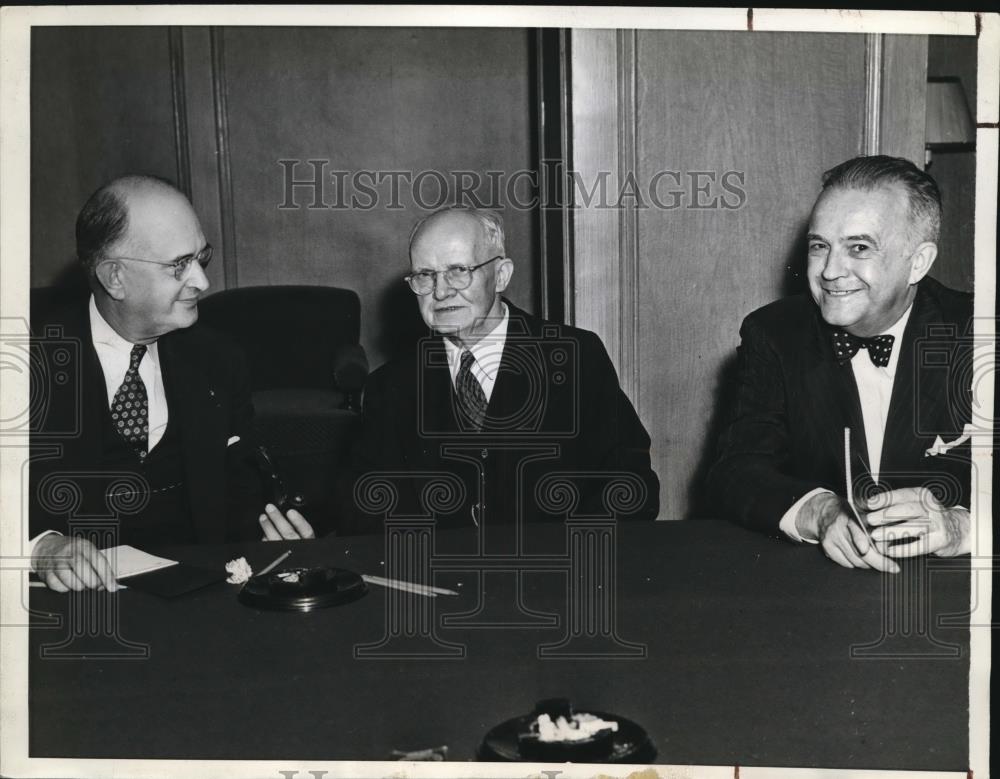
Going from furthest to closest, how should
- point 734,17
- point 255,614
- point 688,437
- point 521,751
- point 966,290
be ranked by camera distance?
point 688,437, point 966,290, point 734,17, point 255,614, point 521,751

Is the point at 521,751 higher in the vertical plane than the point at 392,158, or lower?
lower

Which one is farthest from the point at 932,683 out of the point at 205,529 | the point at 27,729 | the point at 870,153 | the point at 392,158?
the point at 392,158

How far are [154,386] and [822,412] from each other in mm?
1559

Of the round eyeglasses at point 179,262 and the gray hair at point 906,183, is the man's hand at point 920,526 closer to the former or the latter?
the gray hair at point 906,183

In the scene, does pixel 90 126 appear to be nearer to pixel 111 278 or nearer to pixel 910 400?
pixel 111 278

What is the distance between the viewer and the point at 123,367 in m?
2.28

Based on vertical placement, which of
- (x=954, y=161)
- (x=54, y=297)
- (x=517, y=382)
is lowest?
(x=517, y=382)

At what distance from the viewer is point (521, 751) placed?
3.85 ft

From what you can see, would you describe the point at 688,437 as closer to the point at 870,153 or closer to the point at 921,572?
the point at 870,153

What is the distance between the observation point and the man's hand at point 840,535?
1.64 m

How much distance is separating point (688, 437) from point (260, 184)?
317cm

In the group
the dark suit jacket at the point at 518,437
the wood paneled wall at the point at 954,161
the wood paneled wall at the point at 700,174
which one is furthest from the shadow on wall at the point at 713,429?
the wood paneled wall at the point at 954,161
